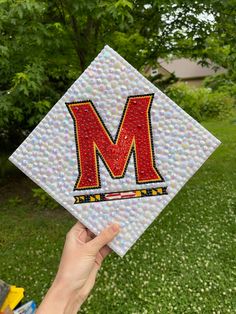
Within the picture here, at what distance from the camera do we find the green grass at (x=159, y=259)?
139 inches

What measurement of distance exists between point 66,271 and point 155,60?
4648mm

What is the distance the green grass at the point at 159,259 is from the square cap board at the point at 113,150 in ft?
7.25

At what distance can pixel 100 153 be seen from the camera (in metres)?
1.54

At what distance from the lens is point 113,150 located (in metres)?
1.54

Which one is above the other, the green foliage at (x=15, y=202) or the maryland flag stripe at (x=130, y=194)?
the maryland flag stripe at (x=130, y=194)

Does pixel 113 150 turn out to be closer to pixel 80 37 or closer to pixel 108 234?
pixel 108 234

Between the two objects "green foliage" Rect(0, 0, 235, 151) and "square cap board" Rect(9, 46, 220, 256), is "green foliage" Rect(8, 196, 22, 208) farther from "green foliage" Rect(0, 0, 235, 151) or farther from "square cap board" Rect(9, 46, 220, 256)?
"square cap board" Rect(9, 46, 220, 256)

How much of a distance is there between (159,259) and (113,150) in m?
2.88

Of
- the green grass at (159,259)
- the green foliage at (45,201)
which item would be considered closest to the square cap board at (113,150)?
the green grass at (159,259)

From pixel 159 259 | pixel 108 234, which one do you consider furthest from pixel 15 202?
pixel 108 234

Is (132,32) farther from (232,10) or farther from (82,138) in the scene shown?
(82,138)

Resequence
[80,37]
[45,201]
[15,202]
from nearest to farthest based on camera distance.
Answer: [80,37], [45,201], [15,202]

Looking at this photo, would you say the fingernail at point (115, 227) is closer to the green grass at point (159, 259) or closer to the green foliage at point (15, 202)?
the green grass at point (159, 259)

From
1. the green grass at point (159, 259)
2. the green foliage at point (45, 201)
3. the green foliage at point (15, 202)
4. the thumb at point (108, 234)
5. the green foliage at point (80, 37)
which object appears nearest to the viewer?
the thumb at point (108, 234)
